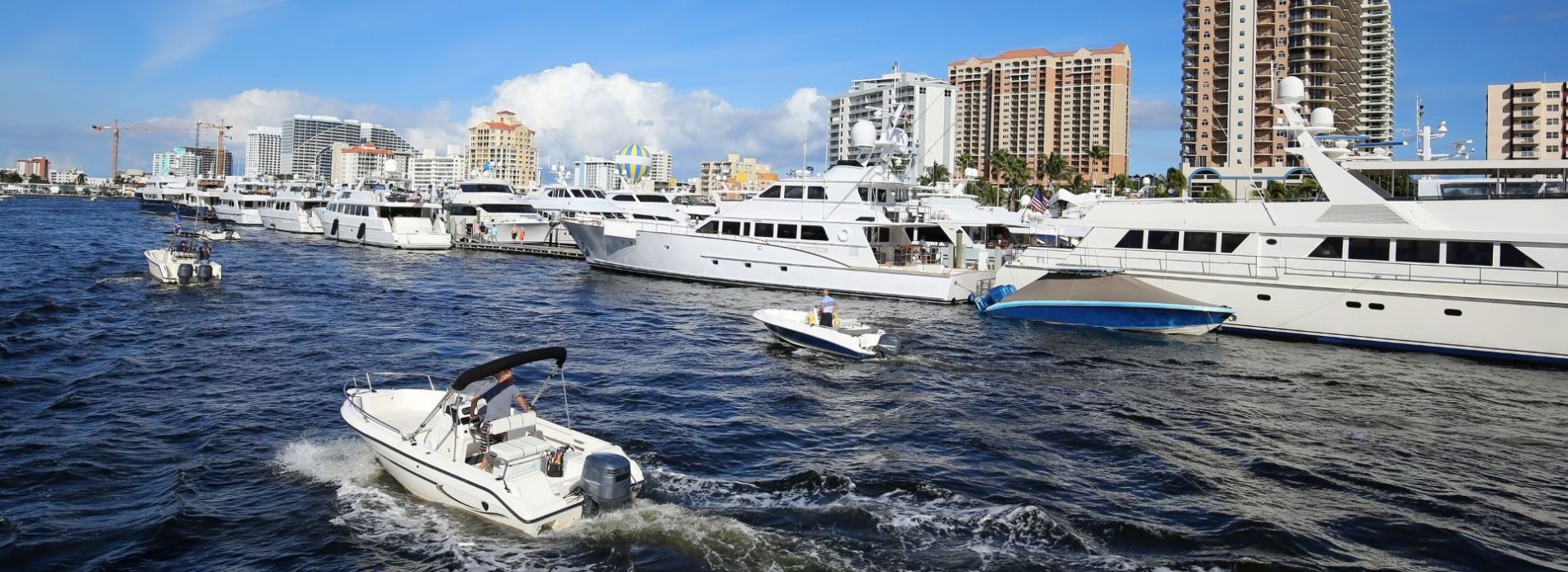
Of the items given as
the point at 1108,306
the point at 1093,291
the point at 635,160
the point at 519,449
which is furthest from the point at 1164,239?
the point at 635,160

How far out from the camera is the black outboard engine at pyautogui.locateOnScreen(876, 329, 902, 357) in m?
20.7

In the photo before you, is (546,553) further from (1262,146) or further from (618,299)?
(1262,146)

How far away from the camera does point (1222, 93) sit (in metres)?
94.6

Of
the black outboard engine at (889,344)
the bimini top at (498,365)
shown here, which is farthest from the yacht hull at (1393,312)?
the bimini top at (498,365)

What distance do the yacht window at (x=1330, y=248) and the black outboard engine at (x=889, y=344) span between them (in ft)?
44.0

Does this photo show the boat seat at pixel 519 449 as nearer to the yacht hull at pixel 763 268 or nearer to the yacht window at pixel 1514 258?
the yacht hull at pixel 763 268

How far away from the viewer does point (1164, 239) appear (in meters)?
27.8

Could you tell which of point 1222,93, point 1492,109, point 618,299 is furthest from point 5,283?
point 1492,109

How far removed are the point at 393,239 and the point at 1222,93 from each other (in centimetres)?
8306

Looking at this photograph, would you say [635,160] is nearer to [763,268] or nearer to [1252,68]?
[763,268]

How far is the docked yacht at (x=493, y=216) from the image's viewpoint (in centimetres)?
5812

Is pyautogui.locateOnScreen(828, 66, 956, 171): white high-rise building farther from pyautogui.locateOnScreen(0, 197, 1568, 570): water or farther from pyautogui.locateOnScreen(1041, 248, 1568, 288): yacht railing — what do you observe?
pyautogui.locateOnScreen(0, 197, 1568, 570): water

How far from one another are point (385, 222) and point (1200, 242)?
155 feet

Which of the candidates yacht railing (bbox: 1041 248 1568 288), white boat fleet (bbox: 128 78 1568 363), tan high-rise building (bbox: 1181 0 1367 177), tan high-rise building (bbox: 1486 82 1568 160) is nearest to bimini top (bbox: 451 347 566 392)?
white boat fleet (bbox: 128 78 1568 363)
